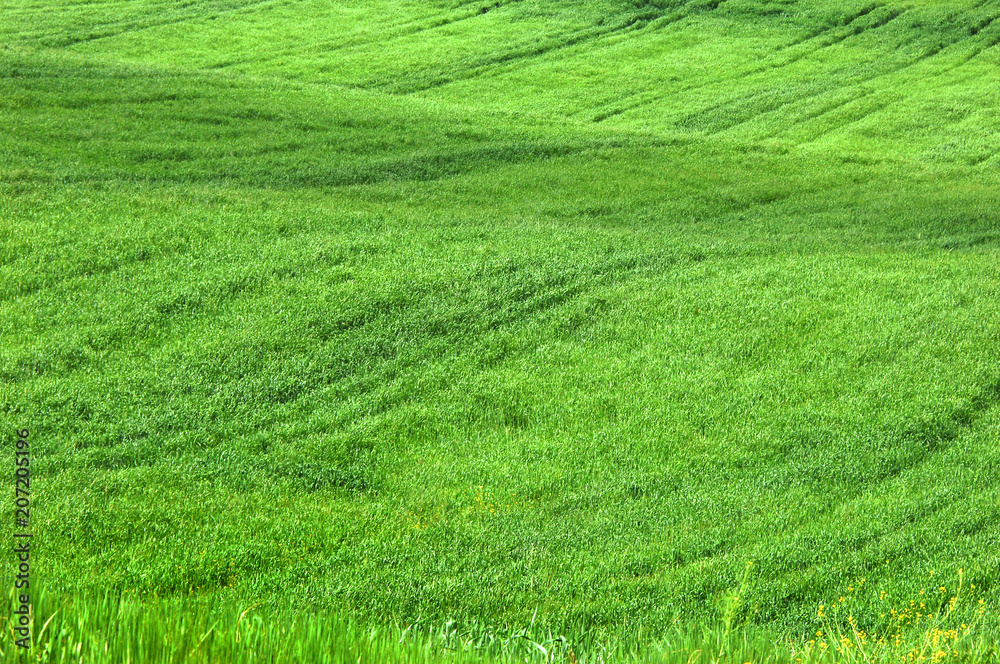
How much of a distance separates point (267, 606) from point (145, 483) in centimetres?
362

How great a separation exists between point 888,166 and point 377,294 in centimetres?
2147

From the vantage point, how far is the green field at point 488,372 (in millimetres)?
8344

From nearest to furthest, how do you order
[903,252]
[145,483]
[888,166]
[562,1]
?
1. [145,483]
2. [903,252]
3. [888,166]
4. [562,1]

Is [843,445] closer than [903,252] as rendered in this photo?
Yes

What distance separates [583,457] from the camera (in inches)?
432

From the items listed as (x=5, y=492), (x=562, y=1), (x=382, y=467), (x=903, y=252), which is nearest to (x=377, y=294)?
(x=382, y=467)

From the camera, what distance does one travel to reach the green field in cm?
834

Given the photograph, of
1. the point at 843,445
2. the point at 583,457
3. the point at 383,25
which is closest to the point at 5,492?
the point at 583,457

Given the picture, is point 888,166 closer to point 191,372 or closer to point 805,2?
point 191,372

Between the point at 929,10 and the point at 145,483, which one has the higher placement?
the point at 929,10

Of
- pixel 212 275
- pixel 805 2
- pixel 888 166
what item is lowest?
pixel 888 166

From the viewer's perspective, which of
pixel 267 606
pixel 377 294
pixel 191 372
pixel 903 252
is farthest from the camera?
pixel 903 252

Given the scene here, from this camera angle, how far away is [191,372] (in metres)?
12.8

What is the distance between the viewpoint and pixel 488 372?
13312 millimetres
